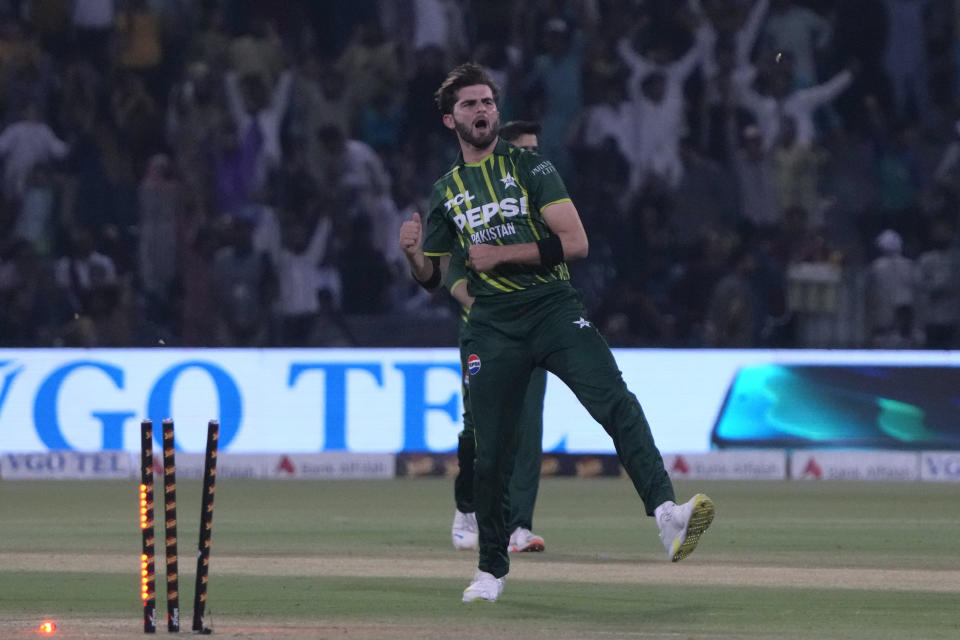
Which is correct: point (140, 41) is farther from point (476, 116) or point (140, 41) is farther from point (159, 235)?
point (476, 116)

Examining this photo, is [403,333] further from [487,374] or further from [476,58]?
[487,374]

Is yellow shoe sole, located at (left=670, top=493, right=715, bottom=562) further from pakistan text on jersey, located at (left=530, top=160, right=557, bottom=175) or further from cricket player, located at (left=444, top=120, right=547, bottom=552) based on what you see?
cricket player, located at (left=444, top=120, right=547, bottom=552)

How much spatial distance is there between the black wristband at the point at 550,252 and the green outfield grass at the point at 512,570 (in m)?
1.30

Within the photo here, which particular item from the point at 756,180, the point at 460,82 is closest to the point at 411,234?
the point at 460,82

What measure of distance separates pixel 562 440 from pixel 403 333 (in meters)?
1.63

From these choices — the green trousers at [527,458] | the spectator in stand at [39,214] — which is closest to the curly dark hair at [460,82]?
the green trousers at [527,458]

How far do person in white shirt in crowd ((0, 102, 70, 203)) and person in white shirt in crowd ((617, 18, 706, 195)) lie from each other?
17.0 ft

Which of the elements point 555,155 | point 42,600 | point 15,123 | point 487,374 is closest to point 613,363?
point 487,374

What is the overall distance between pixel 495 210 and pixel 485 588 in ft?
4.74

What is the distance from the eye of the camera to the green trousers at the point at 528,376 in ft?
20.9

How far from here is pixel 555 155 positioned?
16.0 metres

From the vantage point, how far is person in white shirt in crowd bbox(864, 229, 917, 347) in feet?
49.1

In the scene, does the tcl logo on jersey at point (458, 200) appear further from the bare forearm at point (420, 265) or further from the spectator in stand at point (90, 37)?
the spectator in stand at point (90, 37)

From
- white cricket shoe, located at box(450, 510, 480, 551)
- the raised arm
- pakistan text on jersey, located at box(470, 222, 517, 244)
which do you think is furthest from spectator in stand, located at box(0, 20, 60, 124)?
pakistan text on jersey, located at box(470, 222, 517, 244)
